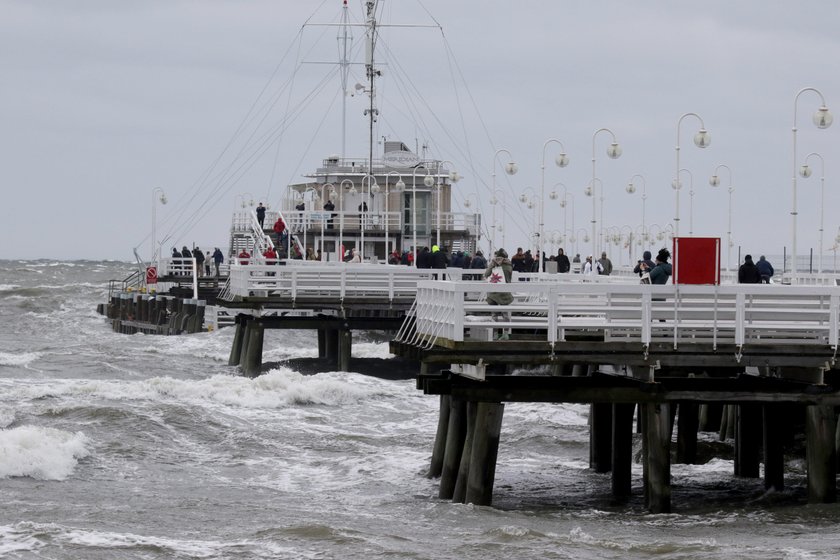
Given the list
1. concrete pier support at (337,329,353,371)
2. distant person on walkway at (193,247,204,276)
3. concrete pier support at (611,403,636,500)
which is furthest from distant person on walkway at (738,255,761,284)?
distant person on walkway at (193,247,204,276)

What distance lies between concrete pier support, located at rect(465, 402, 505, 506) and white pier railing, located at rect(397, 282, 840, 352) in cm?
101

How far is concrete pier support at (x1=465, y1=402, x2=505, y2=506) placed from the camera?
20.2 meters

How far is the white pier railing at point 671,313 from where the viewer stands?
65.5 feet

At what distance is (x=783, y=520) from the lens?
20141 millimetres

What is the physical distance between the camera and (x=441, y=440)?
78.2 feet

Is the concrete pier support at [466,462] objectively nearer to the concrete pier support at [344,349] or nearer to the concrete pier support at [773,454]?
the concrete pier support at [773,454]

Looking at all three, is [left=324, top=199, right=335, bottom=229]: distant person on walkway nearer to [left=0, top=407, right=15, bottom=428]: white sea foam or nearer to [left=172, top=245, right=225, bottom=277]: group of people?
[left=172, top=245, right=225, bottom=277]: group of people

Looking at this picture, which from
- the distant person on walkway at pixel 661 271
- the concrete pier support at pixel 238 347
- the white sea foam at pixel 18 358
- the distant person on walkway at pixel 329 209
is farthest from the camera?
the distant person on walkway at pixel 329 209

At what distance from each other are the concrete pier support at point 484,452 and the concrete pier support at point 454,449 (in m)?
1.21

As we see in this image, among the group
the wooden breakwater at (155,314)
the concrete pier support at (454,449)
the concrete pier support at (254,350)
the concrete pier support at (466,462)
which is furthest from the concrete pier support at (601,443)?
the wooden breakwater at (155,314)

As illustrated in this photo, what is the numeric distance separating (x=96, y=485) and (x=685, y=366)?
9.01 m

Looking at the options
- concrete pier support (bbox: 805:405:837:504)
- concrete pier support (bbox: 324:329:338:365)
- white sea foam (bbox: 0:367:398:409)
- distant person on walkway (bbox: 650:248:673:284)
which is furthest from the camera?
concrete pier support (bbox: 324:329:338:365)

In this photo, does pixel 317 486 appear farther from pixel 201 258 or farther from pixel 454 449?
pixel 201 258

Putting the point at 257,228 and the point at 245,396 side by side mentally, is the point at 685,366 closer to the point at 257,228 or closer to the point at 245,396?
the point at 245,396
